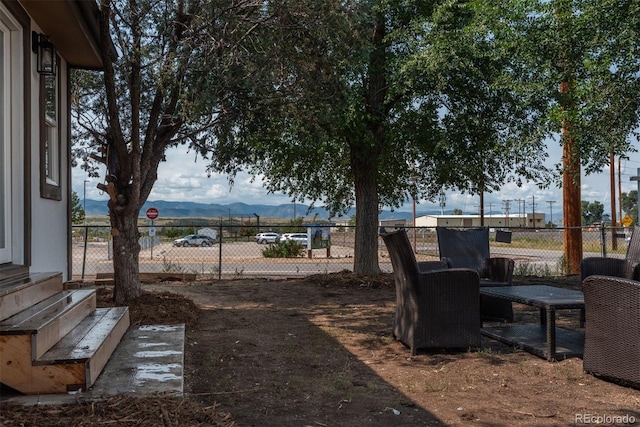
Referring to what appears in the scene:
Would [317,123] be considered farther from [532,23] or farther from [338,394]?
[338,394]

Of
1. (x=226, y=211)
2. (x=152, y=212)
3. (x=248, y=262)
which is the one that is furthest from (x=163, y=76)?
(x=226, y=211)

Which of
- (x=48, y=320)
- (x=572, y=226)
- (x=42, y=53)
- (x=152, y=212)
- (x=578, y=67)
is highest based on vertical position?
(x=578, y=67)

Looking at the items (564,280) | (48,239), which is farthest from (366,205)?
(48,239)

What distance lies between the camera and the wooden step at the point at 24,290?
3.63m

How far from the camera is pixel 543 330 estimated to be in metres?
6.38

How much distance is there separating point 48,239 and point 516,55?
7.46 metres

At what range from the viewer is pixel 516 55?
9.30 metres

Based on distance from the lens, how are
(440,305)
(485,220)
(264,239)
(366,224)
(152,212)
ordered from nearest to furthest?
(440,305), (366,224), (152,212), (264,239), (485,220)

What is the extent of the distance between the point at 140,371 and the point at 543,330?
14.6 feet

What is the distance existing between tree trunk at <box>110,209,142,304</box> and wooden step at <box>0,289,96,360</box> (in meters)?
2.32

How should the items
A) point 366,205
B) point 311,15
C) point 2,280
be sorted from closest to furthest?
point 2,280 → point 311,15 → point 366,205

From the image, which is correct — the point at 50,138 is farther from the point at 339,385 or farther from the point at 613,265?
the point at 613,265

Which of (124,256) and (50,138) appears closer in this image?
(50,138)
